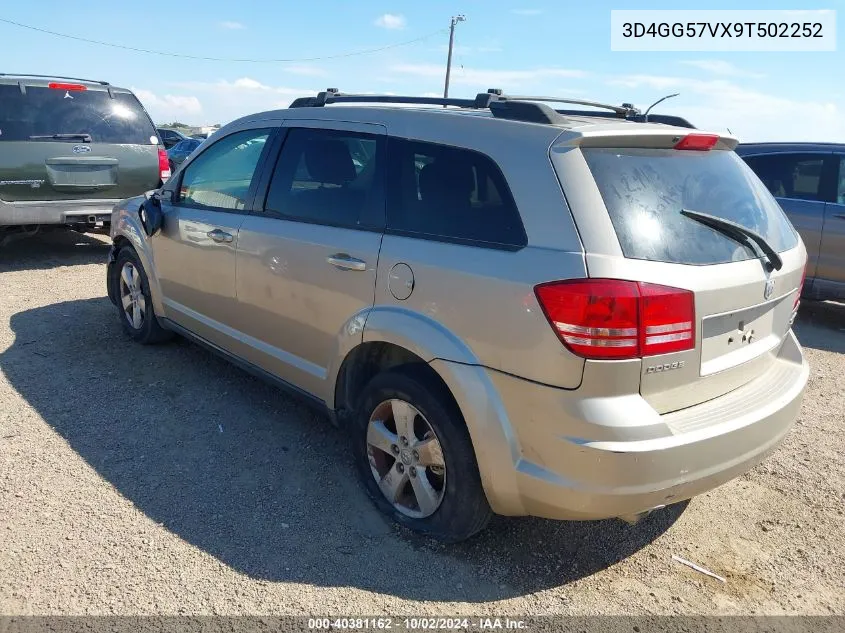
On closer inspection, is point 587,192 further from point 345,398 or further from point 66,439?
point 66,439

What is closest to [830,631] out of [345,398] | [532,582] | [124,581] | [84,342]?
[532,582]

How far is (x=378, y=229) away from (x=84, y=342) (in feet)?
10.8

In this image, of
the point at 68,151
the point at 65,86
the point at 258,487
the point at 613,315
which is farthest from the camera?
the point at 65,86

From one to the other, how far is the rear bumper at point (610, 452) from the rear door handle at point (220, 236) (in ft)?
6.82

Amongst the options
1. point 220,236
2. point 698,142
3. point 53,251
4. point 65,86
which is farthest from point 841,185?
point 53,251

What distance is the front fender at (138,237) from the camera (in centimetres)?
488

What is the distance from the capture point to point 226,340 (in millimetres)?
4184

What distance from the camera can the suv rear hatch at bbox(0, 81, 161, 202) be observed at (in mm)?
7148

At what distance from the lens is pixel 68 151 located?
740 centimetres

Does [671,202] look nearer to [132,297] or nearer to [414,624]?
[414,624]

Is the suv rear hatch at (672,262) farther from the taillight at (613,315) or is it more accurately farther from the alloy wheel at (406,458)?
the alloy wheel at (406,458)

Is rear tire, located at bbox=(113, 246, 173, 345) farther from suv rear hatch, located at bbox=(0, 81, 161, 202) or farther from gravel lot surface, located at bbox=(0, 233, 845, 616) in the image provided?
suv rear hatch, located at bbox=(0, 81, 161, 202)

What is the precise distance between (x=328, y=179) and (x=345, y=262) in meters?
0.56

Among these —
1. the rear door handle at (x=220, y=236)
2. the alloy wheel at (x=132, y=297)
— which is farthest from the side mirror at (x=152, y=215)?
the rear door handle at (x=220, y=236)
